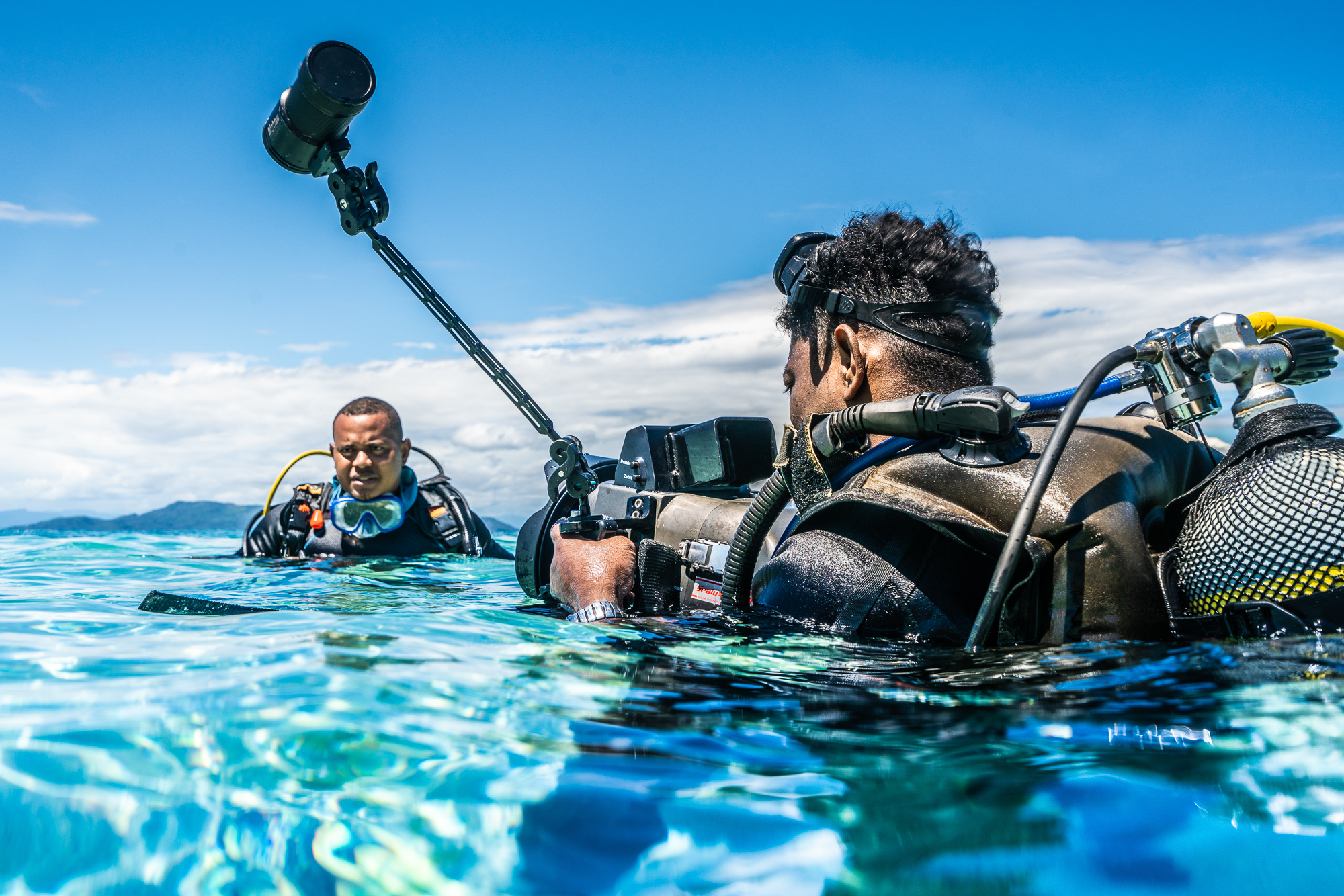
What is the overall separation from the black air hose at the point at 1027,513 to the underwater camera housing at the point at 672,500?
152 cm

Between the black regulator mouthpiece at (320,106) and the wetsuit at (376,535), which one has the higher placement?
the black regulator mouthpiece at (320,106)

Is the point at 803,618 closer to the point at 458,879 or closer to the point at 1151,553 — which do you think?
the point at 1151,553

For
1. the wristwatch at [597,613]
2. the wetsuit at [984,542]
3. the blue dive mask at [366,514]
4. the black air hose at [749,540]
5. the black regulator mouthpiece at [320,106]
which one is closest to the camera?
the wetsuit at [984,542]

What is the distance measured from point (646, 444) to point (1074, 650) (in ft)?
8.03

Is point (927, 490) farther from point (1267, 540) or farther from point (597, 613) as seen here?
point (597, 613)

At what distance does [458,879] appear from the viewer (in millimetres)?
1121

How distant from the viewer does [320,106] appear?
348 centimetres

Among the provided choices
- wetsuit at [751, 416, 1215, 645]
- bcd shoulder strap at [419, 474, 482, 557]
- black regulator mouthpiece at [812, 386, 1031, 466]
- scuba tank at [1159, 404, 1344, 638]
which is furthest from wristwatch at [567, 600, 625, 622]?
bcd shoulder strap at [419, 474, 482, 557]

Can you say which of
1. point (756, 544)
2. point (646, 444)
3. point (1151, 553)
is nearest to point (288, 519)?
point (646, 444)

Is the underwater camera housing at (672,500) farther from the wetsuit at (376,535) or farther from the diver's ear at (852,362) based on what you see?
the wetsuit at (376,535)

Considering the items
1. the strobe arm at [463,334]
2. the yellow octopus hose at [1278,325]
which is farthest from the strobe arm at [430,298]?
the yellow octopus hose at [1278,325]

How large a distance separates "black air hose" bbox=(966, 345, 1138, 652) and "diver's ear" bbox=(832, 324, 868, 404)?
41.4 inches

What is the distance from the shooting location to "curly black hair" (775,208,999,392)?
3.03 m

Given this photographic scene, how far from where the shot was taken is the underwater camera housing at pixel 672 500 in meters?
3.54
